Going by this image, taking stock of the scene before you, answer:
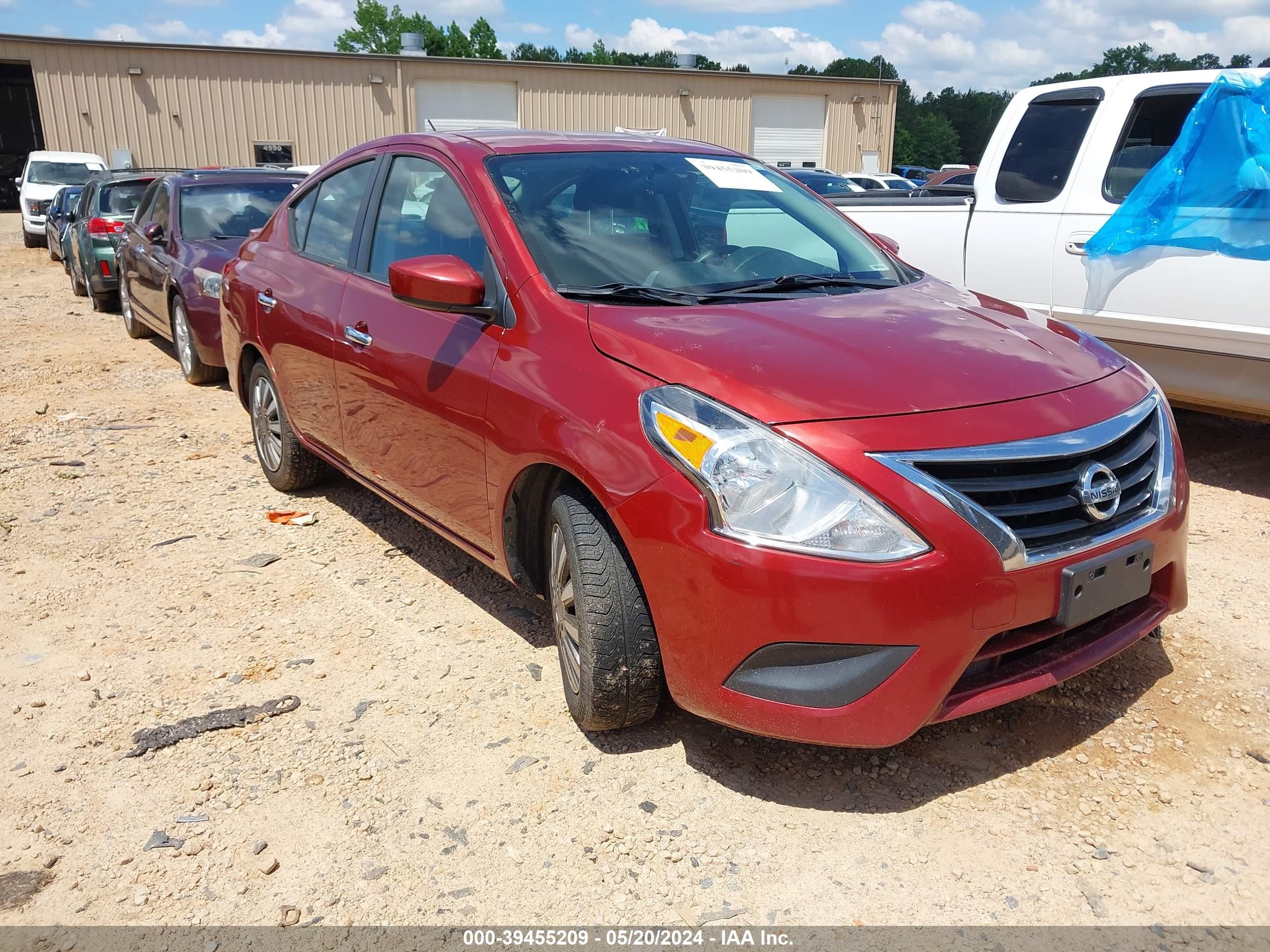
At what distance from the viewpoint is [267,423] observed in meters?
5.30

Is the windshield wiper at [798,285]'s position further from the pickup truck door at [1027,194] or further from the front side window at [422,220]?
the pickup truck door at [1027,194]

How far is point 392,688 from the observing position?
131 inches

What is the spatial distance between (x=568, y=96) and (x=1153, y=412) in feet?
111

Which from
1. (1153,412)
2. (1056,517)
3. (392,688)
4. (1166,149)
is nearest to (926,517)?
(1056,517)

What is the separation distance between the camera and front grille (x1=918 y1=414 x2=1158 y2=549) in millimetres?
2404

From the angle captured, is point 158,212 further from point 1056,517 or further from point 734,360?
point 1056,517

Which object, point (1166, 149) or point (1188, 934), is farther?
point (1166, 149)

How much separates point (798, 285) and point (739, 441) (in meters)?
1.13

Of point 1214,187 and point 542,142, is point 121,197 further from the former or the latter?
point 1214,187

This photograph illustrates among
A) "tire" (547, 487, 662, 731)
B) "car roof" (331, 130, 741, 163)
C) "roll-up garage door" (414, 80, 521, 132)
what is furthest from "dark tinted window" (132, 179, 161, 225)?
"roll-up garage door" (414, 80, 521, 132)

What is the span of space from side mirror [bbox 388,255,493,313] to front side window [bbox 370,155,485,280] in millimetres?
182

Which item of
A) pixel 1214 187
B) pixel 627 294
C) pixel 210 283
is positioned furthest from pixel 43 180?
pixel 1214 187

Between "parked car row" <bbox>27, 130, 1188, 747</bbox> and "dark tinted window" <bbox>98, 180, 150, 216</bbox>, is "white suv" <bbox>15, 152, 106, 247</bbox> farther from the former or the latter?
"parked car row" <bbox>27, 130, 1188, 747</bbox>

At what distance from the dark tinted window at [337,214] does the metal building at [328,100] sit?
26693mm
